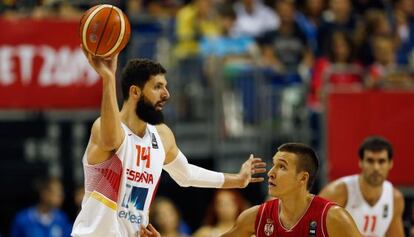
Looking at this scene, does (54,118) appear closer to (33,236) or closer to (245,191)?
(33,236)

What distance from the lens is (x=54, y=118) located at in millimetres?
15711

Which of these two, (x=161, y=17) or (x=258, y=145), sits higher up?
(x=161, y=17)

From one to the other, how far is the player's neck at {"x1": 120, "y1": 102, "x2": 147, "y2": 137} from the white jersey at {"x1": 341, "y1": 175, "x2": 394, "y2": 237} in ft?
10.4

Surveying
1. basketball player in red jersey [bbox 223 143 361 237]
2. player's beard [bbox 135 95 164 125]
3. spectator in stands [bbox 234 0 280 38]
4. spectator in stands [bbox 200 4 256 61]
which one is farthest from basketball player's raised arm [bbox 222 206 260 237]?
spectator in stands [bbox 234 0 280 38]

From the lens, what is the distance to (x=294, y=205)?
8.65 meters

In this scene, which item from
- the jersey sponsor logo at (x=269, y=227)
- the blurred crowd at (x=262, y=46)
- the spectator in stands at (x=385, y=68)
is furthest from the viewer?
the spectator in stands at (x=385, y=68)

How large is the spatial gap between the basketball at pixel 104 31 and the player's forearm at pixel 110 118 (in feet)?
0.88

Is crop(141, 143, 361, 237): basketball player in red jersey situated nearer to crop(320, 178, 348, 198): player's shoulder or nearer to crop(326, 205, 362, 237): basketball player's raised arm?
crop(326, 205, 362, 237): basketball player's raised arm

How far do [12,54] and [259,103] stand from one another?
346cm

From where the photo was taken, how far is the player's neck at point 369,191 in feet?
36.3

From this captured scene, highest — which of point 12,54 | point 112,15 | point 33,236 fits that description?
point 112,15

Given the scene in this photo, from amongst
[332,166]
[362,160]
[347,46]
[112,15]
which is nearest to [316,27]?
[347,46]

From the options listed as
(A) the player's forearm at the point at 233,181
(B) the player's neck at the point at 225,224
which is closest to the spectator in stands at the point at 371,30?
(B) the player's neck at the point at 225,224

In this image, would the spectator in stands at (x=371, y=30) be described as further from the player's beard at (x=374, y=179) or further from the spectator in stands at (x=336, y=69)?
the player's beard at (x=374, y=179)
